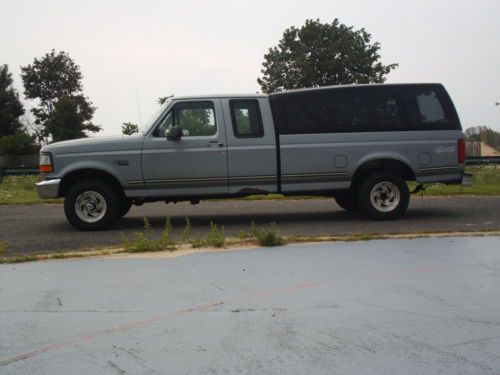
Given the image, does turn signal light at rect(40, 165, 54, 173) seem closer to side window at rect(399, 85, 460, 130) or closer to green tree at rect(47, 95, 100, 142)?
side window at rect(399, 85, 460, 130)

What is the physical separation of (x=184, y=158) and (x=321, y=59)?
41911mm

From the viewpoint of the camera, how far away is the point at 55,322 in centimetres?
452

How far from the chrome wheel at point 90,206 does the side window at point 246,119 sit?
2.35m

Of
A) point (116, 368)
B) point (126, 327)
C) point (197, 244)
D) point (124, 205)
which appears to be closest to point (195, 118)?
point (124, 205)

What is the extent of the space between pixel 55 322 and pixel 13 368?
32.4 inches

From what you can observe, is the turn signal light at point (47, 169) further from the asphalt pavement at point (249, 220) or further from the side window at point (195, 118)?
the side window at point (195, 118)

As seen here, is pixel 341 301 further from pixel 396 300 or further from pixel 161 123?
pixel 161 123

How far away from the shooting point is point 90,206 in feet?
31.1

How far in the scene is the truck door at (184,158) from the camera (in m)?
9.49

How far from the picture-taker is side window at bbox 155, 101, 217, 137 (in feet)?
31.4

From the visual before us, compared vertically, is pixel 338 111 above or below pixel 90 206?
above

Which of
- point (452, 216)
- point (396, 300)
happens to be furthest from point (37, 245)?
point (452, 216)

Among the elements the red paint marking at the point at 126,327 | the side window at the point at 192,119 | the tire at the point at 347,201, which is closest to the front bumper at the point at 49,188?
the side window at the point at 192,119

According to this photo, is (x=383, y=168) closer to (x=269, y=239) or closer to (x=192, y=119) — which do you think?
(x=192, y=119)
